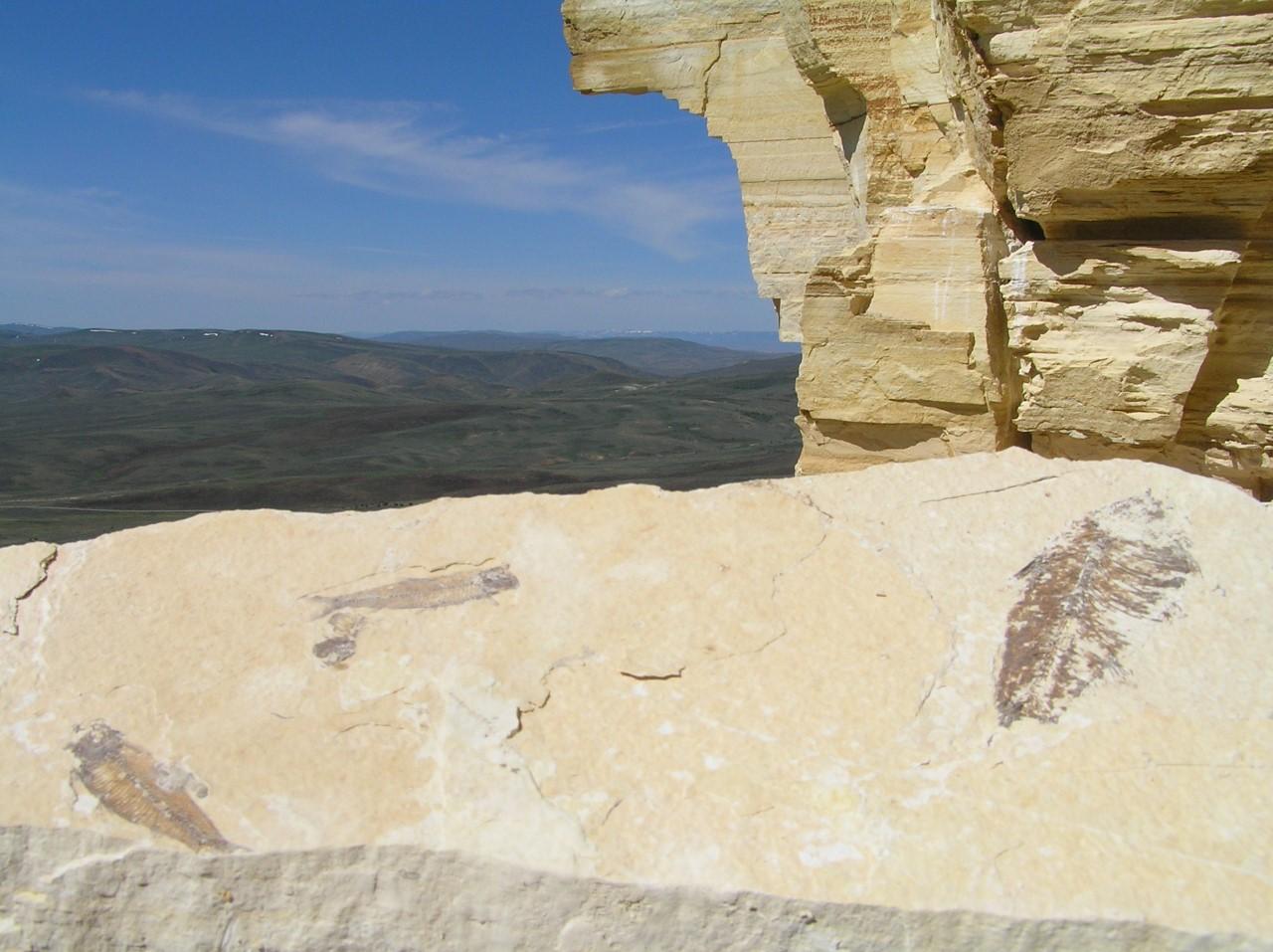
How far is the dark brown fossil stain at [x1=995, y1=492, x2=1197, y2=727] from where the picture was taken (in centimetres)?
224

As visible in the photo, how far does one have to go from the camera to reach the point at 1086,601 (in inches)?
95.0

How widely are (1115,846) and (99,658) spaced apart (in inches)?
90.3

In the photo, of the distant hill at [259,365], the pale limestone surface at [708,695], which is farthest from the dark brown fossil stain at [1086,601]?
the distant hill at [259,365]

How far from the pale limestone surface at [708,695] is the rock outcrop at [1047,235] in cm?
84

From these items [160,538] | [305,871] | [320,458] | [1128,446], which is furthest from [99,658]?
[320,458]

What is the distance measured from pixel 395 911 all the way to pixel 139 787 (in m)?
0.62

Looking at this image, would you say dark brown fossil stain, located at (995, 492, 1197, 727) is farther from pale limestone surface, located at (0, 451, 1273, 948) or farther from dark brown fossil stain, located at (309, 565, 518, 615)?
dark brown fossil stain, located at (309, 565, 518, 615)

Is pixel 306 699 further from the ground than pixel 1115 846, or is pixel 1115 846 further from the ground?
pixel 306 699

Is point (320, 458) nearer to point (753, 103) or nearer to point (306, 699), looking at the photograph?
point (753, 103)

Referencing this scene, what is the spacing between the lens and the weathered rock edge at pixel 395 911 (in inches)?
75.2

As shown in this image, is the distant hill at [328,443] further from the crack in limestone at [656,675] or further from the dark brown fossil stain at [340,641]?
the crack in limestone at [656,675]

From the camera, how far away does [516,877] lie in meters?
2.04

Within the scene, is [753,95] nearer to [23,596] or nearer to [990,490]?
[990,490]

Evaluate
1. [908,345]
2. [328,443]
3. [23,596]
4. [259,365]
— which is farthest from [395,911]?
[259,365]
